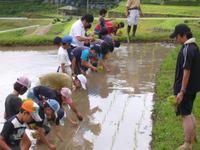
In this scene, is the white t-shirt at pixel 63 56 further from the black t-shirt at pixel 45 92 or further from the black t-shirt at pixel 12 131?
the black t-shirt at pixel 12 131

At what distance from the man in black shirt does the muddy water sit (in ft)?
2.41

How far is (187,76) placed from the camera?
6.24 meters

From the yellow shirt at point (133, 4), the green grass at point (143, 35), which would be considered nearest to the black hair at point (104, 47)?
the green grass at point (143, 35)

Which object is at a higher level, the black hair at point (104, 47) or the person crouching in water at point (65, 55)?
the person crouching in water at point (65, 55)

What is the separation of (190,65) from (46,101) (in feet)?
6.42

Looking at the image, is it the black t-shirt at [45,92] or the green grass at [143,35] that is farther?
the green grass at [143,35]

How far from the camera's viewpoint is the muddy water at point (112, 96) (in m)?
7.21

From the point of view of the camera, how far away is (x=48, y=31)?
22797 millimetres

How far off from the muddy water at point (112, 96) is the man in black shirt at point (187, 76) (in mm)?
735

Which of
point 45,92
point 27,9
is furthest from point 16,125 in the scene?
point 27,9

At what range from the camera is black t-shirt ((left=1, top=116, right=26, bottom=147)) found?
18.4ft

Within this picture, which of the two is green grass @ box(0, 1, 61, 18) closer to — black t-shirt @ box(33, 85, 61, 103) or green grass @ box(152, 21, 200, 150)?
green grass @ box(152, 21, 200, 150)

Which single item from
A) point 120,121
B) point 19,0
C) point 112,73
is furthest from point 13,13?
point 120,121

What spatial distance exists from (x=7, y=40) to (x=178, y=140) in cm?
928
